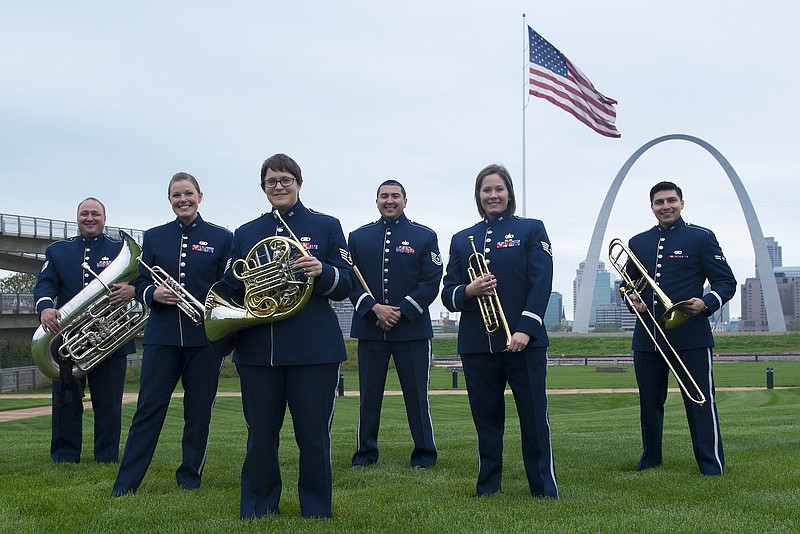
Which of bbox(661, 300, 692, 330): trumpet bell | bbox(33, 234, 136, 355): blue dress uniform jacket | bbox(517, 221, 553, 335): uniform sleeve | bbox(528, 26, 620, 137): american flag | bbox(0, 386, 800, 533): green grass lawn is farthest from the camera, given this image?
bbox(528, 26, 620, 137): american flag

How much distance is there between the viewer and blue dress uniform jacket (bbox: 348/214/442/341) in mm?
7383

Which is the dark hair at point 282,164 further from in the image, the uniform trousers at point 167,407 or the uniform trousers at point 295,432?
the uniform trousers at point 167,407

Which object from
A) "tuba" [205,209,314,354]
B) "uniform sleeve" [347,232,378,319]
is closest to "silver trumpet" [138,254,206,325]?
"tuba" [205,209,314,354]

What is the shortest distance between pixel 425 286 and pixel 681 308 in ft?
7.09

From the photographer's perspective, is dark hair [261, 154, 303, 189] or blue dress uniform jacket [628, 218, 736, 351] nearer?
dark hair [261, 154, 303, 189]

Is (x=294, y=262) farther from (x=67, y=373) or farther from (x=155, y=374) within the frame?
(x=67, y=373)

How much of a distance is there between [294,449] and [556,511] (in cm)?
415

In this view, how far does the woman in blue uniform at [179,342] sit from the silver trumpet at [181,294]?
0.08 ft

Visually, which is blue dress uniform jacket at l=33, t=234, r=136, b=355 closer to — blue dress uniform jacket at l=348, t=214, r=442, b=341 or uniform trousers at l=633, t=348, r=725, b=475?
blue dress uniform jacket at l=348, t=214, r=442, b=341

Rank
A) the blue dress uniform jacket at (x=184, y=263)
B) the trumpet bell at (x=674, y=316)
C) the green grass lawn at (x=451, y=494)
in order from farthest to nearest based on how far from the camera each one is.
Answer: the trumpet bell at (x=674, y=316)
the blue dress uniform jacket at (x=184, y=263)
the green grass lawn at (x=451, y=494)

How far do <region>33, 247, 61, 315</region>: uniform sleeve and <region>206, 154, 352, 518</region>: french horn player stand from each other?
260cm

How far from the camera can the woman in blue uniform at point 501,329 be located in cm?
566

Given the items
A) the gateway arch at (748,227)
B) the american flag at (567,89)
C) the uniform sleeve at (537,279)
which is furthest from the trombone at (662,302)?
the gateway arch at (748,227)

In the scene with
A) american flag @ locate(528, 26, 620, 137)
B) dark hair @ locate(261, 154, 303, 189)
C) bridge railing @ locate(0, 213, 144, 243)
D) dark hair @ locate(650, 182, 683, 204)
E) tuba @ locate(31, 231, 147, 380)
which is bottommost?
tuba @ locate(31, 231, 147, 380)
